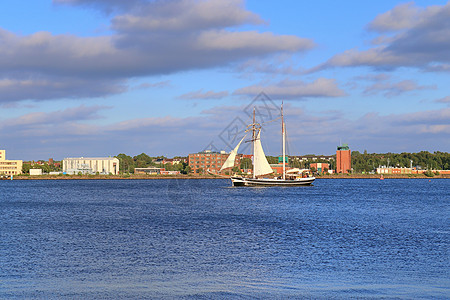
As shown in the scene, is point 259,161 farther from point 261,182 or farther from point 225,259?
point 225,259

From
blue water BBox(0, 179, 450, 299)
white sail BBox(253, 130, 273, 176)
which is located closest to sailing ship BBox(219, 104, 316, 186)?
white sail BBox(253, 130, 273, 176)

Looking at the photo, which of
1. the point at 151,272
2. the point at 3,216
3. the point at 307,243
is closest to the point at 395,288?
the point at 151,272

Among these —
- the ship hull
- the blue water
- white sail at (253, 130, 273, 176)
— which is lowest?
the blue water

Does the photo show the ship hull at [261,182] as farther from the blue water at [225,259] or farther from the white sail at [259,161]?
the blue water at [225,259]

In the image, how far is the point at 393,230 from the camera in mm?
47969

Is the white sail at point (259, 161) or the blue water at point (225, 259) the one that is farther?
the white sail at point (259, 161)

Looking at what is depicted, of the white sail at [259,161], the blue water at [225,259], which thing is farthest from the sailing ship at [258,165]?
the blue water at [225,259]

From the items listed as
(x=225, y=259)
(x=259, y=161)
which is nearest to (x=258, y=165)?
(x=259, y=161)

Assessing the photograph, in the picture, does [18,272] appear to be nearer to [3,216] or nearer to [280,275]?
[280,275]

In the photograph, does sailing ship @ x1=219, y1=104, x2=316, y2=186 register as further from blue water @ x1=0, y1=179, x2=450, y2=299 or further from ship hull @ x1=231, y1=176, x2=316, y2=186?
blue water @ x1=0, y1=179, x2=450, y2=299

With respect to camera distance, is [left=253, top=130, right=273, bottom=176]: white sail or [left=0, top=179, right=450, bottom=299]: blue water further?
[left=253, top=130, right=273, bottom=176]: white sail

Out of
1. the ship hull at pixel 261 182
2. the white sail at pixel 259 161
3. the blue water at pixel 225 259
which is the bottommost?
the blue water at pixel 225 259

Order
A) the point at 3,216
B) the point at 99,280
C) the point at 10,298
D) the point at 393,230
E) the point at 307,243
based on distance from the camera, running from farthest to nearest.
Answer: the point at 3,216 < the point at 393,230 < the point at 307,243 < the point at 99,280 < the point at 10,298

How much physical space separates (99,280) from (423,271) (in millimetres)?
16603
